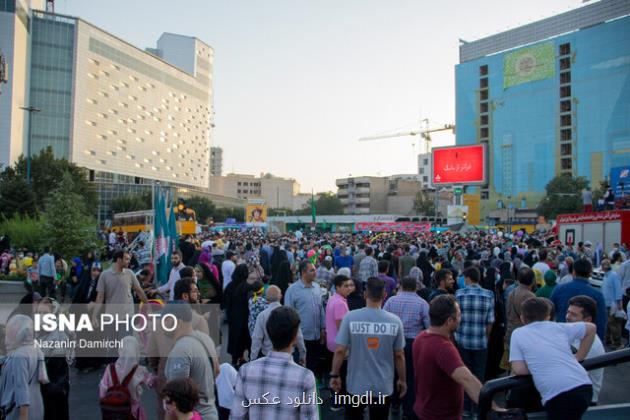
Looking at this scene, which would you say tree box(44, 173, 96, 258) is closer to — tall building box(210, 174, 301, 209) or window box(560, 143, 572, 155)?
window box(560, 143, 572, 155)

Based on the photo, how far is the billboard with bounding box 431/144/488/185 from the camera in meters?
51.6

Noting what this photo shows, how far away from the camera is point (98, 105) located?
279 ft

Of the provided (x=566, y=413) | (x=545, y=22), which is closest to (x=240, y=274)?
(x=566, y=413)

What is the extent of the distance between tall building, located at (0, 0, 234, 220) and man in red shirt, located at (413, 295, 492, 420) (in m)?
65.9

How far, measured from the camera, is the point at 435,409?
3.59m

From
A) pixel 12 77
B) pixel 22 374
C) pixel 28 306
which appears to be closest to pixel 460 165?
pixel 28 306

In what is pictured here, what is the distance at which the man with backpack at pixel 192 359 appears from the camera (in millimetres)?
3842

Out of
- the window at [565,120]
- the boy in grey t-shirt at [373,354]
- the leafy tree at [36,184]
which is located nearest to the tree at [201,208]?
the leafy tree at [36,184]

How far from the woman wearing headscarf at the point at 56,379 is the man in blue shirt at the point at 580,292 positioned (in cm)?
585

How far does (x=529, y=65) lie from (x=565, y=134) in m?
11.9

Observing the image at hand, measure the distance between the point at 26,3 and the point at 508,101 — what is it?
73546mm

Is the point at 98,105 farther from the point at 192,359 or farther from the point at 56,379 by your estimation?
the point at 192,359

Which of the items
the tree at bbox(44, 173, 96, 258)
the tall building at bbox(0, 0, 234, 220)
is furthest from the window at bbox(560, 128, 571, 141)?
the tree at bbox(44, 173, 96, 258)

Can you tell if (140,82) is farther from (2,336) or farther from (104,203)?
(2,336)
